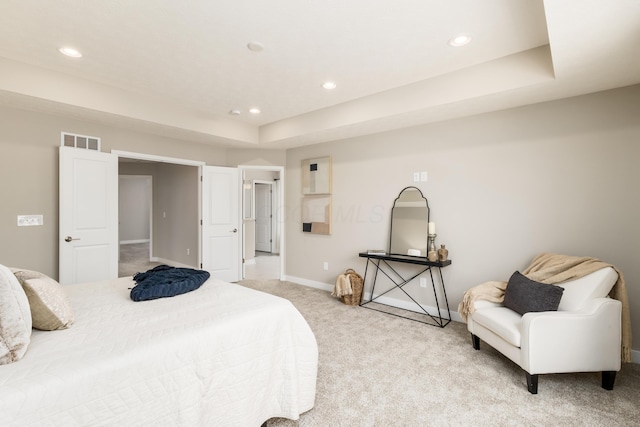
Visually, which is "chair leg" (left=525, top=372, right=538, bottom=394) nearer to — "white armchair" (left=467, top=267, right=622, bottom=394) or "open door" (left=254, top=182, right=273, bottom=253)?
"white armchair" (left=467, top=267, right=622, bottom=394)

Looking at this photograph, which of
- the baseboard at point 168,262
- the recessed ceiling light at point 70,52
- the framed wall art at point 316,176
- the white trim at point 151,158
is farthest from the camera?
the baseboard at point 168,262

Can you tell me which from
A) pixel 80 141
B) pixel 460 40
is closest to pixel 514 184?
pixel 460 40

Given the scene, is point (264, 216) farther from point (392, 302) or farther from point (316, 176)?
point (392, 302)

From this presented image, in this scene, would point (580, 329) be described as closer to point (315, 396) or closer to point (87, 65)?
point (315, 396)

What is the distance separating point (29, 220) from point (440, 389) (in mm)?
4344

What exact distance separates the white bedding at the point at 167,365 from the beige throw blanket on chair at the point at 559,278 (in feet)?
5.86

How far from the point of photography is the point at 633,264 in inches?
108

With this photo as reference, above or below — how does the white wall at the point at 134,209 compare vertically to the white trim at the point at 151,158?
below

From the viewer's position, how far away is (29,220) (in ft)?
11.3

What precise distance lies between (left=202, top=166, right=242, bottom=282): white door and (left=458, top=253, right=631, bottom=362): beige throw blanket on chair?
3728 millimetres

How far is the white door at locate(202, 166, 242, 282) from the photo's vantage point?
16.8ft

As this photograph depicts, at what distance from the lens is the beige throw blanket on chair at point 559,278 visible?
239 cm

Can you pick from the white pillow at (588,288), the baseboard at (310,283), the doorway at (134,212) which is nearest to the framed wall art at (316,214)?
the baseboard at (310,283)

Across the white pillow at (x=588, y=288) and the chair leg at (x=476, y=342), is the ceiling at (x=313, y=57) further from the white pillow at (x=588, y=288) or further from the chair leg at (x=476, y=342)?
the chair leg at (x=476, y=342)
